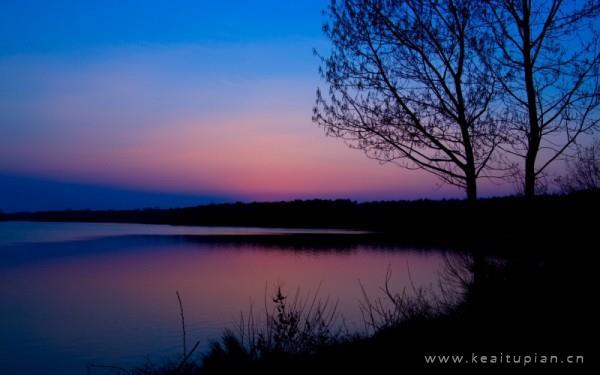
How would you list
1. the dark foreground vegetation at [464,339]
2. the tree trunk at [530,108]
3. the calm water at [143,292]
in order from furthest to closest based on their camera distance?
1. the calm water at [143,292]
2. the tree trunk at [530,108]
3. the dark foreground vegetation at [464,339]

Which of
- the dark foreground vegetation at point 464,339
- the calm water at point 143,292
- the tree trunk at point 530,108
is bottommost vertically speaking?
the calm water at point 143,292

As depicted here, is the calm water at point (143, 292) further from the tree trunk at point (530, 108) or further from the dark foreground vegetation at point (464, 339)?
the tree trunk at point (530, 108)

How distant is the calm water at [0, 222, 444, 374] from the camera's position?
9.88 metres

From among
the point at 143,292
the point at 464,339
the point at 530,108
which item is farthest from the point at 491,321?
the point at 143,292

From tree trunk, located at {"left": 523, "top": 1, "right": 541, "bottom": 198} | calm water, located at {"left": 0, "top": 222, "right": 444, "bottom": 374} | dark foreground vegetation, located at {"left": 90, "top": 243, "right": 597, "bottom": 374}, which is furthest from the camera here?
calm water, located at {"left": 0, "top": 222, "right": 444, "bottom": 374}

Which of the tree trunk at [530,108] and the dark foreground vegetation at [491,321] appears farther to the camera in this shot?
the tree trunk at [530,108]

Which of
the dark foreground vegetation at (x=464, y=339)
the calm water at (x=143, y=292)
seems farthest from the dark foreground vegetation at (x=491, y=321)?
the calm water at (x=143, y=292)

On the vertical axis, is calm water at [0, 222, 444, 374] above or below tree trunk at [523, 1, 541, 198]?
below

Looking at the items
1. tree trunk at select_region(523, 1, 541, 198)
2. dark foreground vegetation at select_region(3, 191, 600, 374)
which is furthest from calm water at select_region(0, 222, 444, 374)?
tree trunk at select_region(523, 1, 541, 198)

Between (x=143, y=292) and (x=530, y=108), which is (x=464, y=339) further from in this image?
(x=143, y=292)

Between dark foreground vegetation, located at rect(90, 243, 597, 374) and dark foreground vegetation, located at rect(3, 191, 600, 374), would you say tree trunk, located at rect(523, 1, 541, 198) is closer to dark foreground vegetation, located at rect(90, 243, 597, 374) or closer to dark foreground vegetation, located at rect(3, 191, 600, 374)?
dark foreground vegetation, located at rect(3, 191, 600, 374)

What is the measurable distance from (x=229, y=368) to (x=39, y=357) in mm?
5436

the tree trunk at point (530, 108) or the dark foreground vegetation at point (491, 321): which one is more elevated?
the tree trunk at point (530, 108)

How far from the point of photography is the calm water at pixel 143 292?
9883 millimetres
